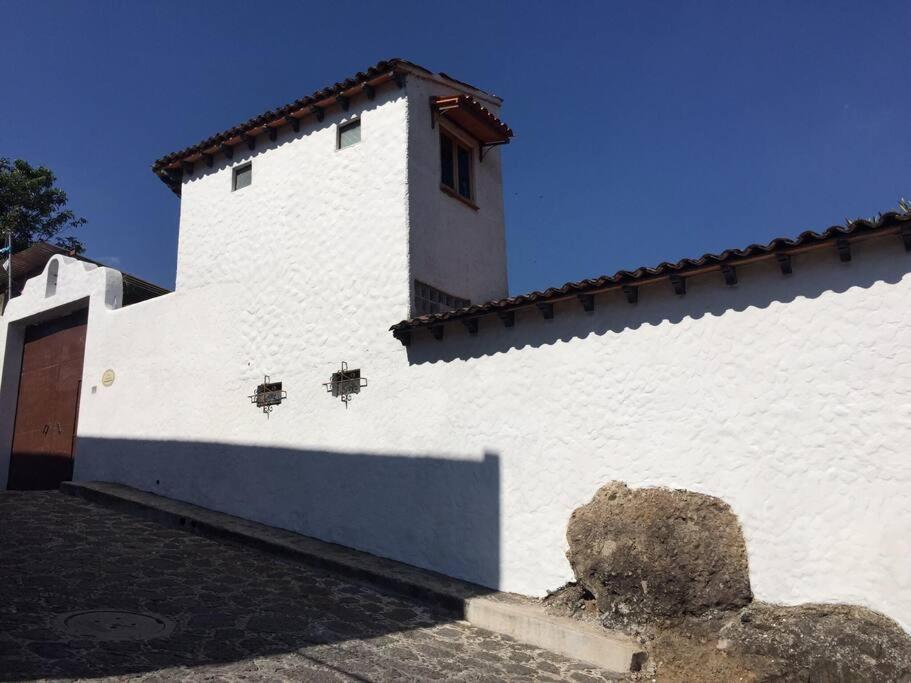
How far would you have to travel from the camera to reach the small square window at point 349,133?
10.5 meters

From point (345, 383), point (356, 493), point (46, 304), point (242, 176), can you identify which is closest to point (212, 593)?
point (356, 493)

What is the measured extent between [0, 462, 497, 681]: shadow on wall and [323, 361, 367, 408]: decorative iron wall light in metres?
0.85

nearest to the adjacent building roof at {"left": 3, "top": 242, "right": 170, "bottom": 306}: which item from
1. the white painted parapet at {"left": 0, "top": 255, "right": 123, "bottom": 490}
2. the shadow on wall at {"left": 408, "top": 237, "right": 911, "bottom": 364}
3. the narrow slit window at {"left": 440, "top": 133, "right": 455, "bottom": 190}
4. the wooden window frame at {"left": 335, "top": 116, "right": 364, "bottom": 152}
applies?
the white painted parapet at {"left": 0, "top": 255, "right": 123, "bottom": 490}

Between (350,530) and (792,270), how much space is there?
6.06m

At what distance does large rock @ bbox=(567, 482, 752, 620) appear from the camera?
6.10 meters

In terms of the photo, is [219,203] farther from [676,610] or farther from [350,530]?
[676,610]

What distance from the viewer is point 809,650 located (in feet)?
17.6

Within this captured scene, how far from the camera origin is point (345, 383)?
9.37 m

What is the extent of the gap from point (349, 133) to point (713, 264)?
20.9ft

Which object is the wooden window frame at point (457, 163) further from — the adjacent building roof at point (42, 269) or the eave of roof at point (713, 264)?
the adjacent building roof at point (42, 269)

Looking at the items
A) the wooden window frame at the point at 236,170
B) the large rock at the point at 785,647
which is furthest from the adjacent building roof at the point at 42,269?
the large rock at the point at 785,647

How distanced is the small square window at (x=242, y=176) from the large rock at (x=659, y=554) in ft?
26.8

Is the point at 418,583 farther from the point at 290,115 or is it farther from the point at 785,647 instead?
the point at 290,115

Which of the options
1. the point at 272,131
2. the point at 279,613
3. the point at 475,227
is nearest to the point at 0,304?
the point at 272,131
